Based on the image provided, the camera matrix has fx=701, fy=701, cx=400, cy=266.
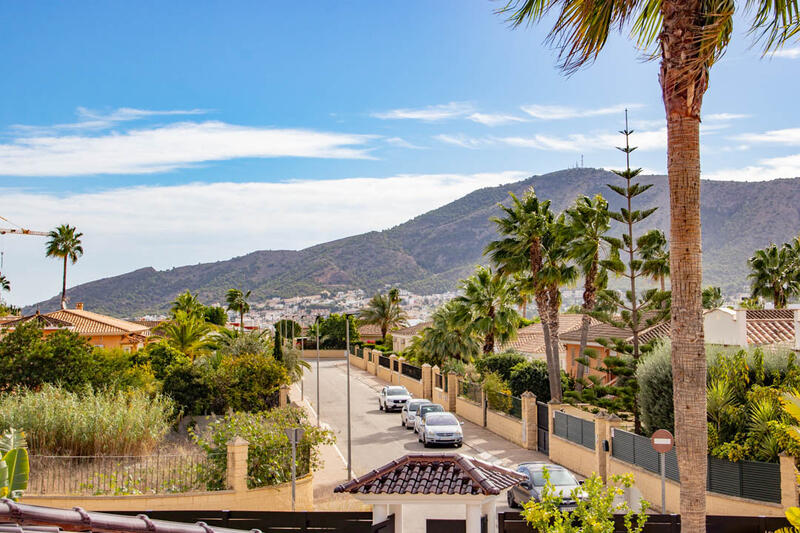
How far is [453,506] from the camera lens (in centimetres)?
1171

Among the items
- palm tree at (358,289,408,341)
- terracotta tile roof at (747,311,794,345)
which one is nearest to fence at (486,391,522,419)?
terracotta tile roof at (747,311,794,345)

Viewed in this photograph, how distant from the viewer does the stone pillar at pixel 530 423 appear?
28.0 metres

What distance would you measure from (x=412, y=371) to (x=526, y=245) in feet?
54.5

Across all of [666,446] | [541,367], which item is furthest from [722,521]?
[541,367]

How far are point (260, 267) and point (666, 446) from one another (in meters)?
189

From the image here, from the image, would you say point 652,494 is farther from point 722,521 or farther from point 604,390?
point 604,390

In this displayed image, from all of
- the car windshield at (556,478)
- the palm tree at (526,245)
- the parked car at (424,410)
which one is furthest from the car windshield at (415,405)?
the car windshield at (556,478)

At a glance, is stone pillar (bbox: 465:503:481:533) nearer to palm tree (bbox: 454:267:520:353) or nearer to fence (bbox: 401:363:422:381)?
palm tree (bbox: 454:267:520:353)

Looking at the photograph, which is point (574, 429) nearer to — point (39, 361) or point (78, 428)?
point (78, 428)

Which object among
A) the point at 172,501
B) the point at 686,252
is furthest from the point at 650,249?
the point at 686,252

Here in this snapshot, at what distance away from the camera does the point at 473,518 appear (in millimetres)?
10805

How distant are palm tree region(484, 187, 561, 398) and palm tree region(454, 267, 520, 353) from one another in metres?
5.80

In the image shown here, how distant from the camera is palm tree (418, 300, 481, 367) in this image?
4431 cm

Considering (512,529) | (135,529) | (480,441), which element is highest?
(135,529)
